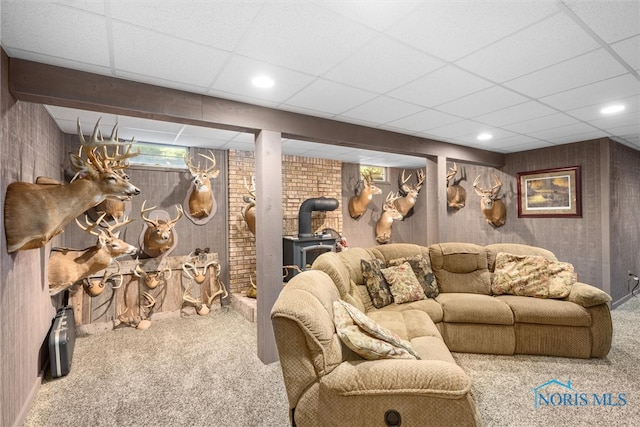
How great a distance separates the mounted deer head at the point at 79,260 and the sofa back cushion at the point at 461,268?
11.9ft

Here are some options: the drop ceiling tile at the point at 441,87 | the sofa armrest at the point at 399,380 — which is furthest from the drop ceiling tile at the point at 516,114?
the sofa armrest at the point at 399,380

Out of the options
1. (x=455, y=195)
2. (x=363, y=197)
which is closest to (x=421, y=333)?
(x=363, y=197)

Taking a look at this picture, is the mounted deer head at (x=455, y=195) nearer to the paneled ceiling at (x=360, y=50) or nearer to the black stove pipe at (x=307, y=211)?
the black stove pipe at (x=307, y=211)

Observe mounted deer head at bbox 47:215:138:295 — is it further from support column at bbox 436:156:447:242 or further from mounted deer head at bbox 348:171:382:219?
support column at bbox 436:156:447:242

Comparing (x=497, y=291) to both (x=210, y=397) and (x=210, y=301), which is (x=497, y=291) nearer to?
(x=210, y=397)

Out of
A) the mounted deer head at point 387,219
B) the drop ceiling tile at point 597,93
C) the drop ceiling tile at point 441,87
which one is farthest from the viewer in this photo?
the mounted deer head at point 387,219

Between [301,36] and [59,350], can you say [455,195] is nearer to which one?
[301,36]

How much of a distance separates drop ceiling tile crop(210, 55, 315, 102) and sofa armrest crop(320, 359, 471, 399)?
207 centimetres

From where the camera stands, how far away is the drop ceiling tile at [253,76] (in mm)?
2234

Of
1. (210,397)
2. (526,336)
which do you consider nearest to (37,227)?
(210,397)

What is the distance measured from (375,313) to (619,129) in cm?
412

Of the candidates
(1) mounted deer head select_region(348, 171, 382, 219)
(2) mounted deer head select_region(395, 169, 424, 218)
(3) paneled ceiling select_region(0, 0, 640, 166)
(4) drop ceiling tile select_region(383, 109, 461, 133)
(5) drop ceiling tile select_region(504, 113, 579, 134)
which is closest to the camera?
(3) paneled ceiling select_region(0, 0, 640, 166)

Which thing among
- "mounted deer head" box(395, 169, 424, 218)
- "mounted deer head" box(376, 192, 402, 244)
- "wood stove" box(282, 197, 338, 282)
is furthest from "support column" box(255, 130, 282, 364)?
"mounted deer head" box(395, 169, 424, 218)

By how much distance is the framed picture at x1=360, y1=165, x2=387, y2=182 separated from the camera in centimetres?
645
